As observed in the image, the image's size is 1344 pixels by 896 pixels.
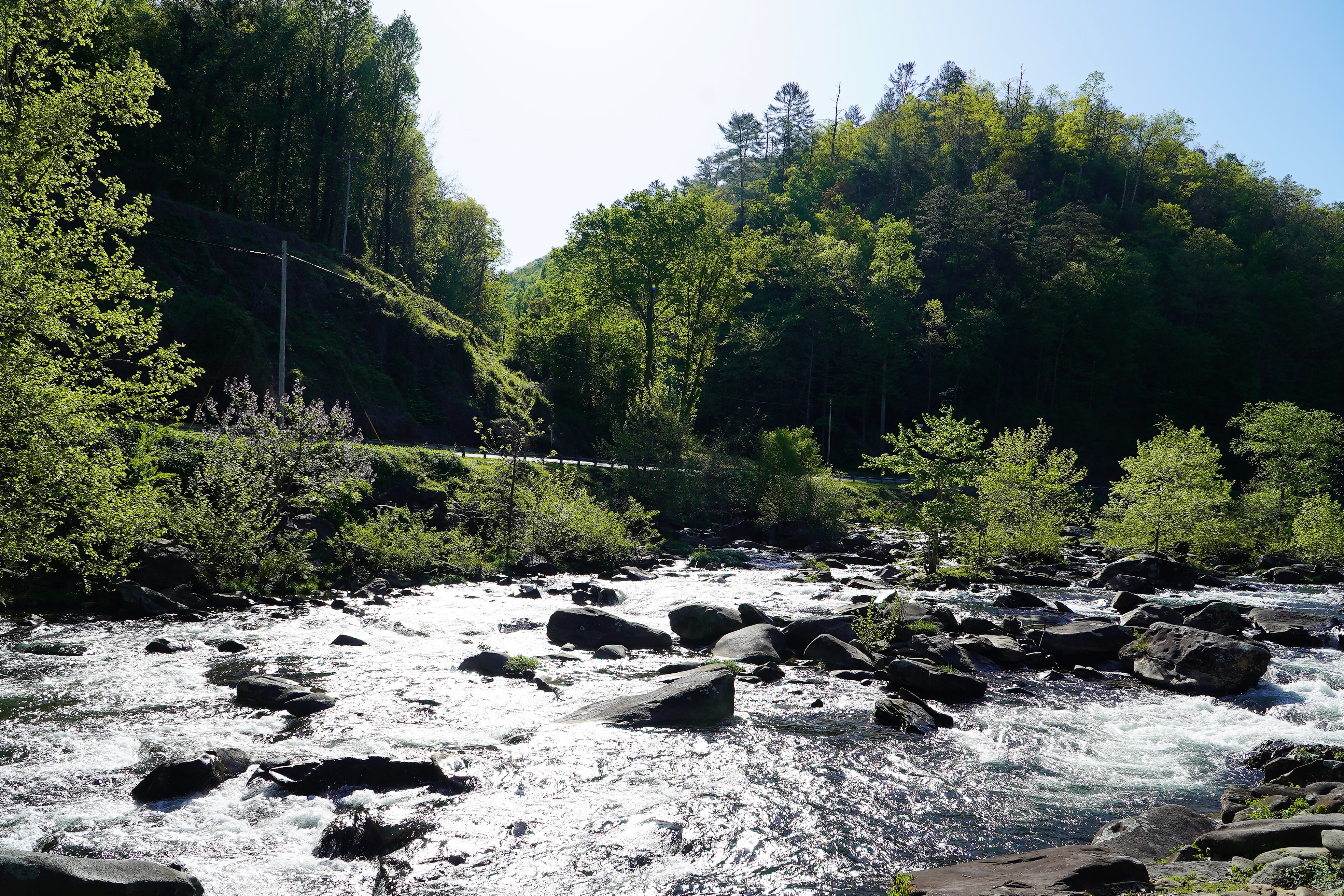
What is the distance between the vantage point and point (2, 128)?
15.5m

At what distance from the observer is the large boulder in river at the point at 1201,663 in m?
15.3

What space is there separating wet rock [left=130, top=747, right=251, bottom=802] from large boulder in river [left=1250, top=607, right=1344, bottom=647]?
22.1m

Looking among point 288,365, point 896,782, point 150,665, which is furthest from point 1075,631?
point 288,365

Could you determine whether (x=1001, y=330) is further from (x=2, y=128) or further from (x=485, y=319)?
(x=2, y=128)

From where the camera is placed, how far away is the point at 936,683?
47.8ft

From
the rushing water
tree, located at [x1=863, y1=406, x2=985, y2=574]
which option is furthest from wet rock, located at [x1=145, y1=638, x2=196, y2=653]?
tree, located at [x1=863, y1=406, x2=985, y2=574]

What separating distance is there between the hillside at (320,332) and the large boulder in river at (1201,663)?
3872 centimetres

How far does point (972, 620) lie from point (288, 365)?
40.3 meters

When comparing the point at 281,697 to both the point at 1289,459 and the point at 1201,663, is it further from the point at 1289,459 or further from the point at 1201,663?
the point at 1289,459

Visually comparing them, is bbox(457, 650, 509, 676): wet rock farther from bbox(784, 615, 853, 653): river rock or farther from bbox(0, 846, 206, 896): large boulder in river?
bbox(0, 846, 206, 896): large boulder in river

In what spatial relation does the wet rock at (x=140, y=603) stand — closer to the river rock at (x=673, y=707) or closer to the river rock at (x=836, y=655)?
the river rock at (x=673, y=707)

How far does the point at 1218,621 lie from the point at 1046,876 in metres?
15.5

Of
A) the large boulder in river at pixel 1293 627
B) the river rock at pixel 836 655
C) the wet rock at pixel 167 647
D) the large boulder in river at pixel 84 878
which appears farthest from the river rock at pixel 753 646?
the large boulder in river at pixel 1293 627

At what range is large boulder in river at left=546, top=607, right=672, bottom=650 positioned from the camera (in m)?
18.0
